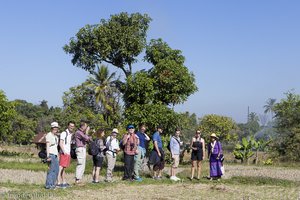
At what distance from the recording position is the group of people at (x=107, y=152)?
10281mm

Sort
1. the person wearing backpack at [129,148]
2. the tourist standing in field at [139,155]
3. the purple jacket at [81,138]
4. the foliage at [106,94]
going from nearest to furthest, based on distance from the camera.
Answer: the purple jacket at [81,138], the person wearing backpack at [129,148], the tourist standing in field at [139,155], the foliage at [106,94]

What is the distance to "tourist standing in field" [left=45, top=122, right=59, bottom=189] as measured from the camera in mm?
10133

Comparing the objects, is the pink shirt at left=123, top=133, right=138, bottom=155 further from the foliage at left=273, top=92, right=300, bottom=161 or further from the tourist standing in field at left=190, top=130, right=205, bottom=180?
the foliage at left=273, top=92, right=300, bottom=161

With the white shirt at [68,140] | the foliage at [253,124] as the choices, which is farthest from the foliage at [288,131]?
the foliage at [253,124]

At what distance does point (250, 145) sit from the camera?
90.5ft

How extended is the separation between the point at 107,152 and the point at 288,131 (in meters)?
20.1

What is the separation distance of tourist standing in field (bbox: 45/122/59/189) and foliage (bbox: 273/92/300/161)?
783 inches

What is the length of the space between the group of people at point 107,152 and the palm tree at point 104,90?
6.25m

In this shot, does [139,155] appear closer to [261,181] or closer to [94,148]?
[94,148]

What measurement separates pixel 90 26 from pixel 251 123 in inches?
4141

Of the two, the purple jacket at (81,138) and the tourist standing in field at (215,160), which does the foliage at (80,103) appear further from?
the purple jacket at (81,138)

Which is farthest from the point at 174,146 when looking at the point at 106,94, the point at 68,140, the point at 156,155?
the point at 106,94

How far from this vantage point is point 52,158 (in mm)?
10172

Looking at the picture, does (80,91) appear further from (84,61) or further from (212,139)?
(212,139)
